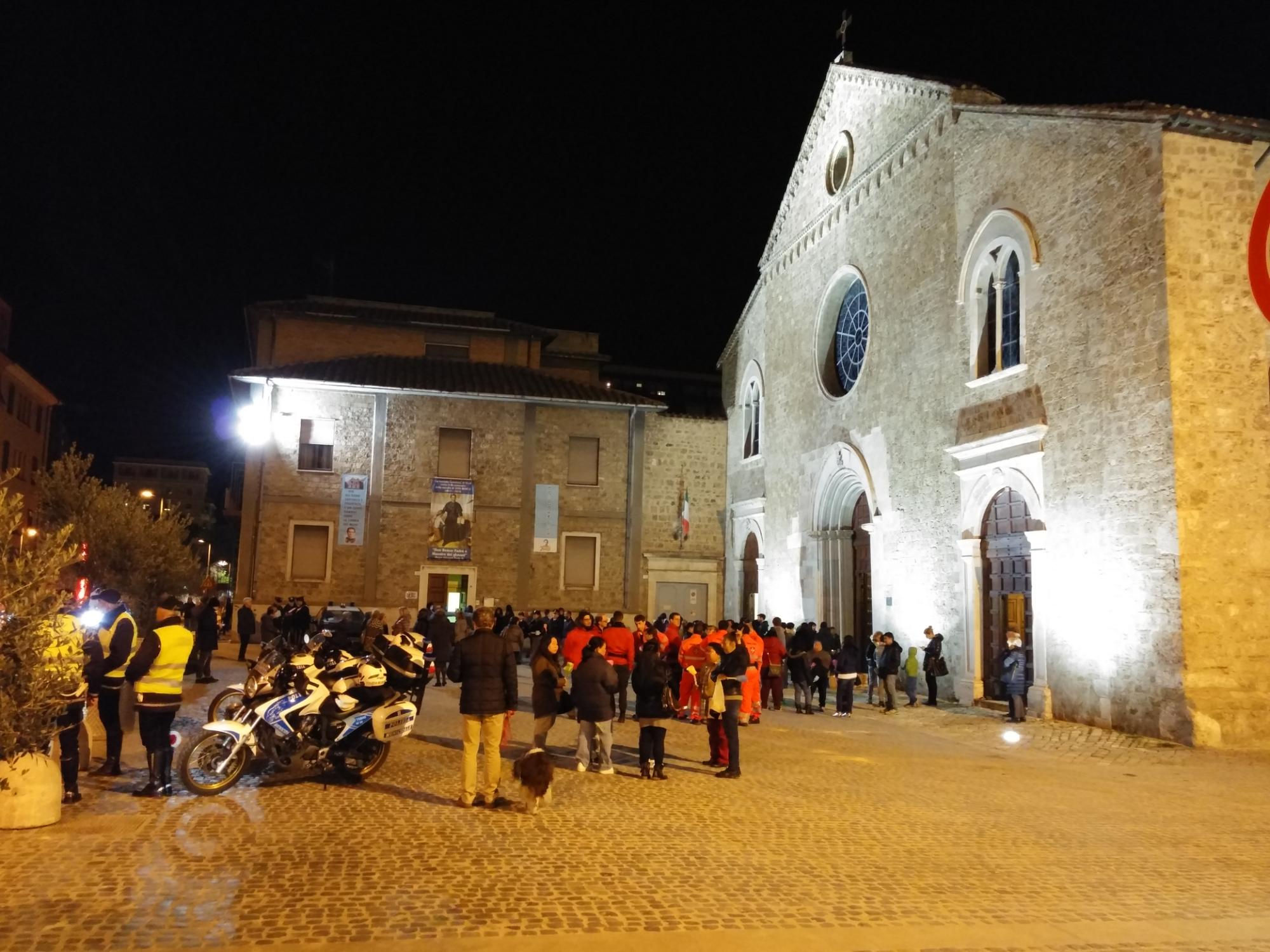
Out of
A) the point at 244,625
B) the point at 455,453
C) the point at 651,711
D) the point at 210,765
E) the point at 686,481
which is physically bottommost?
the point at 210,765

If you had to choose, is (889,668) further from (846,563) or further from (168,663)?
(168,663)

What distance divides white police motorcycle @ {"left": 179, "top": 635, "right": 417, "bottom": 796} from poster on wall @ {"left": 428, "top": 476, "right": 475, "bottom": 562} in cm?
1916

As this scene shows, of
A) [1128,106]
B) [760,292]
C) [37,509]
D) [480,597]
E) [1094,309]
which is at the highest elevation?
[760,292]

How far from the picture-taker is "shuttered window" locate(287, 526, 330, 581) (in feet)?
91.3

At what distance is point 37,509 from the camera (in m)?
27.2

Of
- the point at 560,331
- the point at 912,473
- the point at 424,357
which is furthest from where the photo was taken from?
the point at 560,331

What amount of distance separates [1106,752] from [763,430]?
15775mm

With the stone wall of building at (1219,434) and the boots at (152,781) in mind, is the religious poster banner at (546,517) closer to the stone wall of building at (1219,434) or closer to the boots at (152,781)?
the stone wall of building at (1219,434)

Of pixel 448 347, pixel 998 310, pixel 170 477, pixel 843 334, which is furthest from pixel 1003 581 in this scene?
pixel 170 477

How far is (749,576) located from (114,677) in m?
21.1

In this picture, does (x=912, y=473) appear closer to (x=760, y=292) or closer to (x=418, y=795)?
(x=760, y=292)

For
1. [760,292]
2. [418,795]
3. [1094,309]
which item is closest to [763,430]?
[760,292]

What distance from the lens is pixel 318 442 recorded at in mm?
28156

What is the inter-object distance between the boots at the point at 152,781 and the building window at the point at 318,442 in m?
20.8
